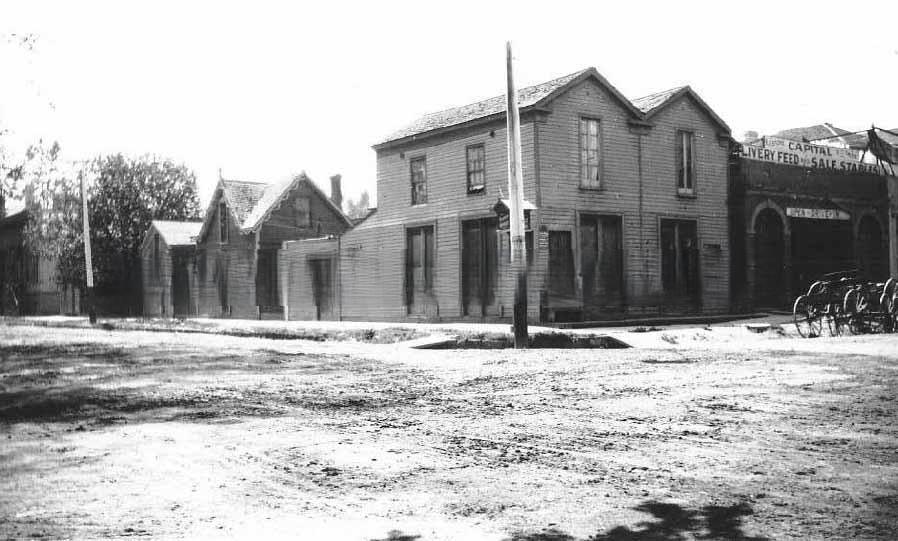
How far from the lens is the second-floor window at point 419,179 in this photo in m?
27.3

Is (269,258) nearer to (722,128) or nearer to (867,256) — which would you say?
(722,128)

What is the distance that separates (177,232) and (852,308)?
37.3 metres

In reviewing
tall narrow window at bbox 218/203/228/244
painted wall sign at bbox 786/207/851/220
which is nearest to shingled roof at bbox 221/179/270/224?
tall narrow window at bbox 218/203/228/244

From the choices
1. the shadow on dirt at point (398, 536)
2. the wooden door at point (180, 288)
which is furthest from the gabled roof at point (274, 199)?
the shadow on dirt at point (398, 536)

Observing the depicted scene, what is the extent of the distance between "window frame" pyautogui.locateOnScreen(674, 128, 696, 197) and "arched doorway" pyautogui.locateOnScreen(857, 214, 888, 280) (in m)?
8.69

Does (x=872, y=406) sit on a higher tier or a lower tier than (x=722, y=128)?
lower

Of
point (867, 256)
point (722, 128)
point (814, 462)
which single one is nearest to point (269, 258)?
point (722, 128)

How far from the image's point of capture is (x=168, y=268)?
4528 cm

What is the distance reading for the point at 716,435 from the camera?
6.66 m

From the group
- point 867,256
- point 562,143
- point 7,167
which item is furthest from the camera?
point 867,256

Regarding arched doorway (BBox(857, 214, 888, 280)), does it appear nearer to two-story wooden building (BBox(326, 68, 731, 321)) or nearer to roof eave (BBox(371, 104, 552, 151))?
two-story wooden building (BBox(326, 68, 731, 321))

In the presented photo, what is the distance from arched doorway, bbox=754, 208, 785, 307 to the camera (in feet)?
92.0

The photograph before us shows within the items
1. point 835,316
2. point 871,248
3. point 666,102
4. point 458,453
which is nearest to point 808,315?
point 835,316

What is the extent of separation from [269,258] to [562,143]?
58.9 ft
